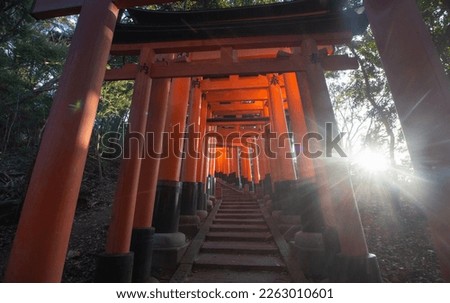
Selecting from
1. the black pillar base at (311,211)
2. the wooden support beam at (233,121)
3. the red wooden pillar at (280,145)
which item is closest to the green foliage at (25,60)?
the wooden support beam at (233,121)

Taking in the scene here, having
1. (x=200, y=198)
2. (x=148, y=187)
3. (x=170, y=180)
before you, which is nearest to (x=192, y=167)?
(x=200, y=198)

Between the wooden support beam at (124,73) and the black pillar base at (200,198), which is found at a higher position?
the wooden support beam at (124,73)

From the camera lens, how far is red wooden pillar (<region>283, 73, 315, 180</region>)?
6342mm

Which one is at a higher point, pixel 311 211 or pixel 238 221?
pixel 311 211

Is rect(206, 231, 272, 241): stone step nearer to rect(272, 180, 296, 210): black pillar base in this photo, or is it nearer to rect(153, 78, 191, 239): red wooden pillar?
rect(153, 78, 191, 239): red wooden pillar

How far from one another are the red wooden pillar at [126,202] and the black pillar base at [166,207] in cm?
164

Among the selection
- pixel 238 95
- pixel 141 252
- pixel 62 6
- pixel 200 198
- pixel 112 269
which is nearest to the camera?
pixel 62 6

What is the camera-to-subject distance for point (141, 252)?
13.7 ft

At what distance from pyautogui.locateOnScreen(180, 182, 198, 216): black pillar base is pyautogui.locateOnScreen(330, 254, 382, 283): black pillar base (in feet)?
16.7

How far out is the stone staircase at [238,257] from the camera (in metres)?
4.62

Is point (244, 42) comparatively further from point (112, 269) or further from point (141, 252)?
point (112, 269)

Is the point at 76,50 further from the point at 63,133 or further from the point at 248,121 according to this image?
the point at 248,121

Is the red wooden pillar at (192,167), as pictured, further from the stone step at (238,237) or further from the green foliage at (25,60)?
the green foliage at (25,60)

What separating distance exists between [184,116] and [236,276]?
13.0 ft
